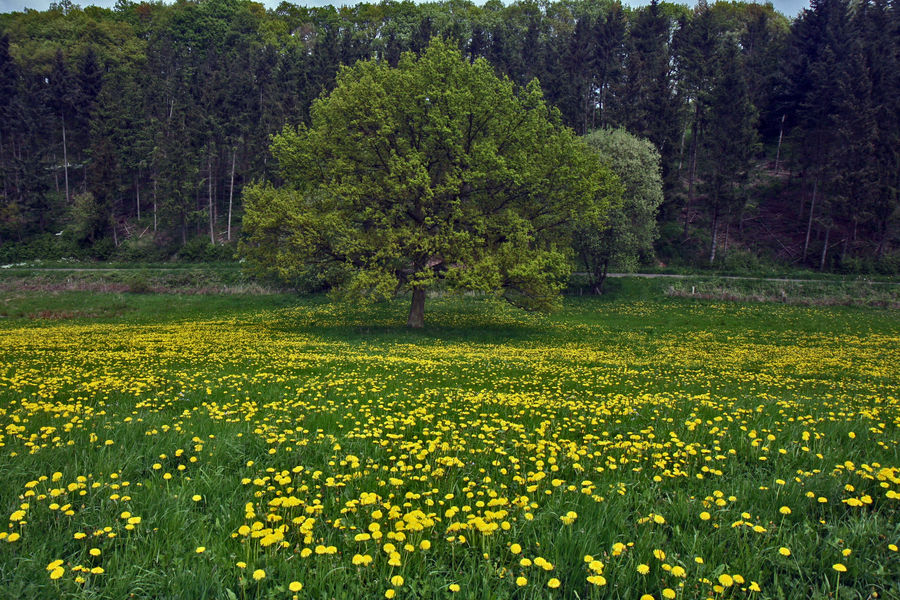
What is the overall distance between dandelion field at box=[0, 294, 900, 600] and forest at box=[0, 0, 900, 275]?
3430 cm

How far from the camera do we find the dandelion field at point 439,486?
3113mm

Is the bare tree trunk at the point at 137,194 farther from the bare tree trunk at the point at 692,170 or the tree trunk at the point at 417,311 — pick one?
the bare tree trunk at the point at 692,170

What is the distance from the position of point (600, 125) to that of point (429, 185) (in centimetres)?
5685

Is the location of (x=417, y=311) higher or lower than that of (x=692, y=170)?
lower

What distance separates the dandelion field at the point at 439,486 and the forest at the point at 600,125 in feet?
113

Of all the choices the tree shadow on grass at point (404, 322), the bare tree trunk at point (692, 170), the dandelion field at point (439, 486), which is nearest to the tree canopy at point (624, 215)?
the tree shadow on grass at point (404, 322)

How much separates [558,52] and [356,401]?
86.7 meters

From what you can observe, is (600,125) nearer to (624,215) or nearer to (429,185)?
(624,215)

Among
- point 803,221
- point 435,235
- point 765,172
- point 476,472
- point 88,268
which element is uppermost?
point 765,172

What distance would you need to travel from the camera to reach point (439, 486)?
15.1 feet

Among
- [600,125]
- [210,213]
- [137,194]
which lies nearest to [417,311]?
[210,213]

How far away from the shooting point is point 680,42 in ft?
238

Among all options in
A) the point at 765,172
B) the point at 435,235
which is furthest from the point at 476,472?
the point at 765,172

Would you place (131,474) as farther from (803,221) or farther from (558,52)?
(558,52)
